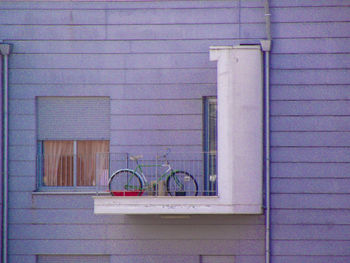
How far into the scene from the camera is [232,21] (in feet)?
36.2

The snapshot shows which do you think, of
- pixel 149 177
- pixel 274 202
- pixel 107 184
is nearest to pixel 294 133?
pixel 274 202

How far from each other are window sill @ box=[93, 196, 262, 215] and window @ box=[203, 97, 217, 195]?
35.4 inches

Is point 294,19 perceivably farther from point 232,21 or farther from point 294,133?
point 294,133

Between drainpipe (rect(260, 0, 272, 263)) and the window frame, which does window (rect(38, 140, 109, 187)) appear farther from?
drainpipe (rect(260, 0, 272, 263))

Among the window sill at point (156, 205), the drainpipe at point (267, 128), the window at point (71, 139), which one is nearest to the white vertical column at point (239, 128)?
the window sill at point (156, 205)

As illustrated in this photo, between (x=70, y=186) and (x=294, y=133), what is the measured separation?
4.17 meters

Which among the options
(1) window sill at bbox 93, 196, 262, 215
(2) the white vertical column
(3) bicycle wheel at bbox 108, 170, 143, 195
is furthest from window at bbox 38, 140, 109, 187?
(2) the white vertical column

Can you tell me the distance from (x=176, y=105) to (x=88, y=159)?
190 centimetres

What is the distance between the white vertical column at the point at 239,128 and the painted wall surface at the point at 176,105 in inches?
29.5

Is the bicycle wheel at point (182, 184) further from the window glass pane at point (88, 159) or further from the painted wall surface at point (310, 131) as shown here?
the painted wall surface at point (310, 131)

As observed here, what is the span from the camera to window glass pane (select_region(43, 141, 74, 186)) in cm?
1124

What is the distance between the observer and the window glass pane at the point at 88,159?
441 inches

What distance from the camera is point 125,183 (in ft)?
35.7

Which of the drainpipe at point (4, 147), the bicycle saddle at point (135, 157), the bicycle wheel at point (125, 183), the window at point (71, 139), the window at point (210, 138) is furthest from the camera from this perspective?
the window at point (71, 139)
